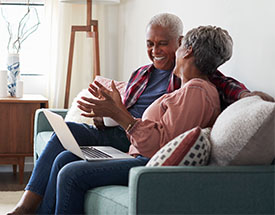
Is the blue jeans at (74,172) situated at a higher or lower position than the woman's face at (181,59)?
lower

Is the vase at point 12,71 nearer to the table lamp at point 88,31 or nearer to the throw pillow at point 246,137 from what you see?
the table lamp at point 88,31

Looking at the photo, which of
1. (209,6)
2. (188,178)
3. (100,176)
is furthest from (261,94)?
(209,6)

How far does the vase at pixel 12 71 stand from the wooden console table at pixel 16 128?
22 cm

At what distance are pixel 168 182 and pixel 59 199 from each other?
Result: 57cm

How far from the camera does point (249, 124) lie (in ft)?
5.21

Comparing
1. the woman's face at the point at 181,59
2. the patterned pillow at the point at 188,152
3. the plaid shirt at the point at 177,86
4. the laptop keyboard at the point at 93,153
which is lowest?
the laptop keyboard at the point at 93,153

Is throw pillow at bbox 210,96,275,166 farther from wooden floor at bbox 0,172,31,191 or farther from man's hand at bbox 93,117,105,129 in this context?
wooden floor at bbox 0,172,31,191

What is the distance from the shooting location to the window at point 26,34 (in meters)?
4.31

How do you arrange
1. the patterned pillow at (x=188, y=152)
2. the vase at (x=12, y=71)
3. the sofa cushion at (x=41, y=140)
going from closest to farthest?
1. the patterned pillow at (x=188, y=152)
2. the sofa cushion at (x=41, y=140)
3. the vase at (x=12, y=71)

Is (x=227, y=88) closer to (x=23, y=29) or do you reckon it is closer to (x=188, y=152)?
(x=188, y=152)

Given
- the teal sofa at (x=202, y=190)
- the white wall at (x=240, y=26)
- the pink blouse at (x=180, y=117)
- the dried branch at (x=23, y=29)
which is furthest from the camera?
the dried branch at (x=23, y=29)

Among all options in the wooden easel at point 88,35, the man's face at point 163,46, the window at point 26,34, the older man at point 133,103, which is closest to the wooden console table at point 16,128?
the wooden easel at point 88,35

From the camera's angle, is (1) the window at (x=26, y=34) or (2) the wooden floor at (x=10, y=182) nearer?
(2) the wooden floor at (x=10, y=182)

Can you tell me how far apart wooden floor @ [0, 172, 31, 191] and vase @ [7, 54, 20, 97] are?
668 millimetres
